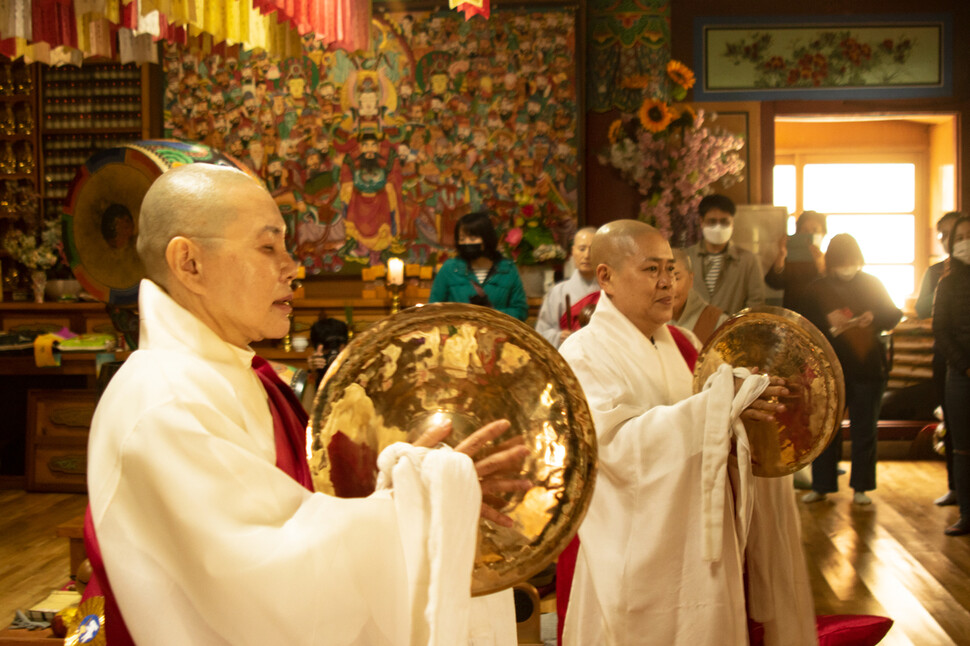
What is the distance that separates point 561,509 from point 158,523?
61 cm

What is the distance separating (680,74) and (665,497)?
4.67 meters

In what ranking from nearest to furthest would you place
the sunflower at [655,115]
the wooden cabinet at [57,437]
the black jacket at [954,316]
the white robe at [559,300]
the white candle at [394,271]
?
the black jacket at [954,316]
the white robe at [559,300]
the wooden cabinet at [57,437]
the white candle at [394,271]
the sunflower at [655,115]

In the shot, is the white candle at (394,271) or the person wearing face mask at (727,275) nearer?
the person wearing face mask at (727,275)

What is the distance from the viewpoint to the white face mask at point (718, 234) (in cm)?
511

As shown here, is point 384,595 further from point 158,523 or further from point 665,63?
point 665,63

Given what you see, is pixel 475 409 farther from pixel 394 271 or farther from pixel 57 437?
pixel 57 437

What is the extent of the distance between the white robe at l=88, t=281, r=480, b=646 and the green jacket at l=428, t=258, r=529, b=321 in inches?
142

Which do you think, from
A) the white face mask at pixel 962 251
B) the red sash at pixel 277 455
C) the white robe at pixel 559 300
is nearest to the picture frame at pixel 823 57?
the white face mask at pixel 962 251

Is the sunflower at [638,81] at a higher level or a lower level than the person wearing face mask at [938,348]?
higher

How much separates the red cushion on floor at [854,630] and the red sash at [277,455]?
222 centimetres

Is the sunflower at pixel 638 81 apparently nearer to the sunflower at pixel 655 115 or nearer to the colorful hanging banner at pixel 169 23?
the sunflower at pixel 655 115

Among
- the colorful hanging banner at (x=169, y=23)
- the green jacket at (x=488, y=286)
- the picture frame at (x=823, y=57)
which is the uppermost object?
the picture frame at (x=823, y=57)

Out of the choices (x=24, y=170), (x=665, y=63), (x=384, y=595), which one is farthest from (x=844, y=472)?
(x=24, y=170)

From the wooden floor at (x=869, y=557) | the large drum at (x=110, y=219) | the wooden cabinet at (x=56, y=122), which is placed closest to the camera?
the large drum at (x=110, y=219)
